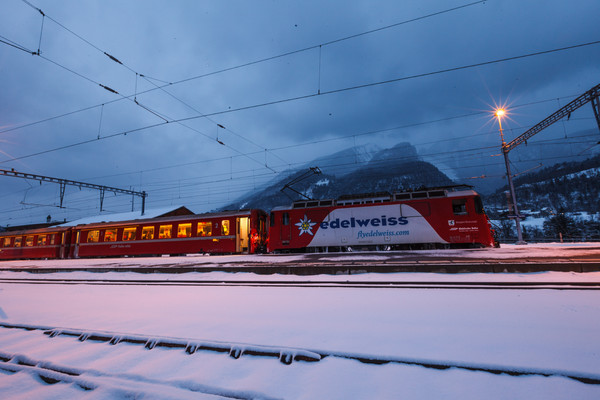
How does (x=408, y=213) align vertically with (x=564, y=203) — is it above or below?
below

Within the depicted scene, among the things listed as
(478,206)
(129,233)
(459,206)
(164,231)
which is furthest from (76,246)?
(478,206)

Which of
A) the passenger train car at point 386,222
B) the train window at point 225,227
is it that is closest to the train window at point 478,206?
the passenger train car at point 386,222

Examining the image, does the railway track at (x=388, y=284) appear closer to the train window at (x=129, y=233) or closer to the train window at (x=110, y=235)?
the train window at (x=129, y=233)

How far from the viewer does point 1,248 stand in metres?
24.3

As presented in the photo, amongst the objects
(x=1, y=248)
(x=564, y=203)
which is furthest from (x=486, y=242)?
(x=564, y=203)

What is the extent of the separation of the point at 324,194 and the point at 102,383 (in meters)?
137

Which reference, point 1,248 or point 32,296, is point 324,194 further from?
point 32,296

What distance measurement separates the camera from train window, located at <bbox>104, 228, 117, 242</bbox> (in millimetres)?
19141

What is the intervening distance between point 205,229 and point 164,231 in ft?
10.3

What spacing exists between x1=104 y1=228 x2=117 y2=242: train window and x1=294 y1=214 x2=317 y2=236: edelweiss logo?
13625 millimetres

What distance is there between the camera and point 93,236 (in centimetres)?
1998

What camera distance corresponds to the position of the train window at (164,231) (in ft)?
57.6

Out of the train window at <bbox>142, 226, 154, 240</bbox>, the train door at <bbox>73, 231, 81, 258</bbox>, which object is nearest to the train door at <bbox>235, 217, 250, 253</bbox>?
the train window at <bbox>142, 226, 154, 240</bbox>

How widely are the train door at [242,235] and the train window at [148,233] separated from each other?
6.27 m
